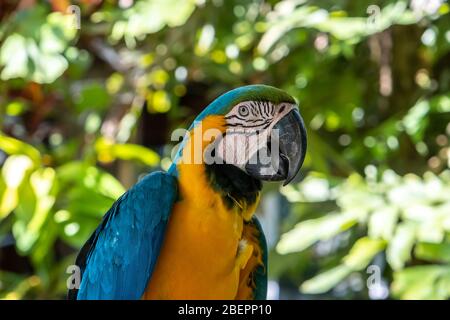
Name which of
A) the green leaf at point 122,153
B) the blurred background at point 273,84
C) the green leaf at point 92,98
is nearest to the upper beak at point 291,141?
the blurred background at point 273,84

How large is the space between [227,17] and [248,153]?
0.68m

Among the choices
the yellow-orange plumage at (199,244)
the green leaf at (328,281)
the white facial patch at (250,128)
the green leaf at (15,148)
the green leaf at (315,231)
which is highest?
the green leaf at (15,148)

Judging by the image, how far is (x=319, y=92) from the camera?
134cm

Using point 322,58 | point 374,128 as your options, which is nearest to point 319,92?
point 322,58

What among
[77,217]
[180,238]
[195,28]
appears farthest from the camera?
[195,28]

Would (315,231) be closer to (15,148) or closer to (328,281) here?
(328,281)

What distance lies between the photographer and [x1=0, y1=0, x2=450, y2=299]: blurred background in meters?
1.07

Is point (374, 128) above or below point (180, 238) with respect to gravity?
above

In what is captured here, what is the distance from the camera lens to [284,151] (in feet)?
2.05

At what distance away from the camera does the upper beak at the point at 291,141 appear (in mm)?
617

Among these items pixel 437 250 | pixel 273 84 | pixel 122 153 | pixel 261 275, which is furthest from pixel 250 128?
pixel 273 84

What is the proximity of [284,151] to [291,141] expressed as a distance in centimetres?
1

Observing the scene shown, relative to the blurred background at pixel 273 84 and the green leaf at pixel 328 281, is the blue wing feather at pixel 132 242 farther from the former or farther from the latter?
the green leaf at pixel 328 281
